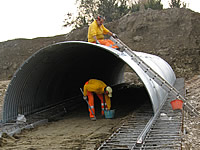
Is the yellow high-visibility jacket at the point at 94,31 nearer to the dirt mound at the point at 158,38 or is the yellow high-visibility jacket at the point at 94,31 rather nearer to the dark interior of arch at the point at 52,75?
the dark interior of arch at the point at 52,75

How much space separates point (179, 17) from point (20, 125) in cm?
1833

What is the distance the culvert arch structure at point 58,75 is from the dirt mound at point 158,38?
29.2 feet

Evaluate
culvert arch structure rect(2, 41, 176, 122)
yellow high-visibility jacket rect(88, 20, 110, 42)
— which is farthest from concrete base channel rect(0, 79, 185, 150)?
yellow high-visibility jacket rect(88, 20, 110, 42)

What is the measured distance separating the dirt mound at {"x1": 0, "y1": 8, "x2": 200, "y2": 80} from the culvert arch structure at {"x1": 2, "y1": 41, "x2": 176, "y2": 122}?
8.89m

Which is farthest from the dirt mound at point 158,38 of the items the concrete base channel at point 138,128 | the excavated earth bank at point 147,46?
the concrete base channel at point 138,128

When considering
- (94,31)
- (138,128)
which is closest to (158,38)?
(94,31)

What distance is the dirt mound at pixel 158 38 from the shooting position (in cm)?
1973

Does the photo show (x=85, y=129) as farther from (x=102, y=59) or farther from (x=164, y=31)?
(x=164, y=31)

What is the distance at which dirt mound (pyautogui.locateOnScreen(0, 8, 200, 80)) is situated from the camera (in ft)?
64.7

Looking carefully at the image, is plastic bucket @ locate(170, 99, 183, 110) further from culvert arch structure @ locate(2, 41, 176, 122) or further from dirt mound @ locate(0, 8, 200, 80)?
dirt mound @ locate(0, 8, 200, 80)

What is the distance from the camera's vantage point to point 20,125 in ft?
23.5

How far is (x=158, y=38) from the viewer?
22.0m

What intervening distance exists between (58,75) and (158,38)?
1402 centimetres

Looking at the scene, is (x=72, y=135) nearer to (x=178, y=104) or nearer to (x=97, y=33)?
(x=178, y=104)
